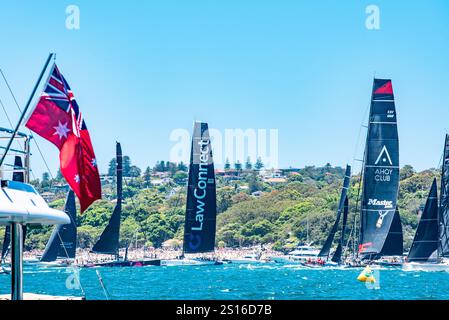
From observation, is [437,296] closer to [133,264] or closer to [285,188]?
[133,264]

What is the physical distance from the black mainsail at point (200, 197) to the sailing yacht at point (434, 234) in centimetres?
1558

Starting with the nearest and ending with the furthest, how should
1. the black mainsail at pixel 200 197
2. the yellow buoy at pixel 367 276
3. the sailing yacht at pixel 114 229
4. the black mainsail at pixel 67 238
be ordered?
the yellow buoy at pixel 367 276 < the black mainsail at pixel 200 197 < the black mainsail at pixel 67 238 < the sailing yacht at pixel 114 229

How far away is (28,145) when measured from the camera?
10.7 meters

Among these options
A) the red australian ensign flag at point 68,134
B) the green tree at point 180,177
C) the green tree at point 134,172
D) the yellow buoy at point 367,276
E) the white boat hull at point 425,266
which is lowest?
the white boat hull at point 425,266

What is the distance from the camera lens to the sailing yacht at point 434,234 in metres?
67.4

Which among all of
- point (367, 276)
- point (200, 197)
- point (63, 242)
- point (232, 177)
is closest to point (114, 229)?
point (63, 242)

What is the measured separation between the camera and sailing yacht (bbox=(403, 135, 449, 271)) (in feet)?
221

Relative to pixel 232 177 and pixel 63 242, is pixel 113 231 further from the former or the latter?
pixel 232 177

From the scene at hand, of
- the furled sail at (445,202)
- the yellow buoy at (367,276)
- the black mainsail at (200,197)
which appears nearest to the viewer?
the yellow buoy at (367,276)

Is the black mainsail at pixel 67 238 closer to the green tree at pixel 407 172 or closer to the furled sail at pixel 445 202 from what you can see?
the furled sail at pixel 445 202

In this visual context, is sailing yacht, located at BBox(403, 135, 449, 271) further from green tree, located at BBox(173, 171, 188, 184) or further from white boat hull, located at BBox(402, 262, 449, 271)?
green tree, located at BBox(173, 171, 188, 184)

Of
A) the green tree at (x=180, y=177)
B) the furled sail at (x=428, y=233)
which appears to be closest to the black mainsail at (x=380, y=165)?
the furled sail at (x=428, y=233)

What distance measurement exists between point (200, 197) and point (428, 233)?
56.5 feet

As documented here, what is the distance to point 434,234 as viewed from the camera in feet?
225
